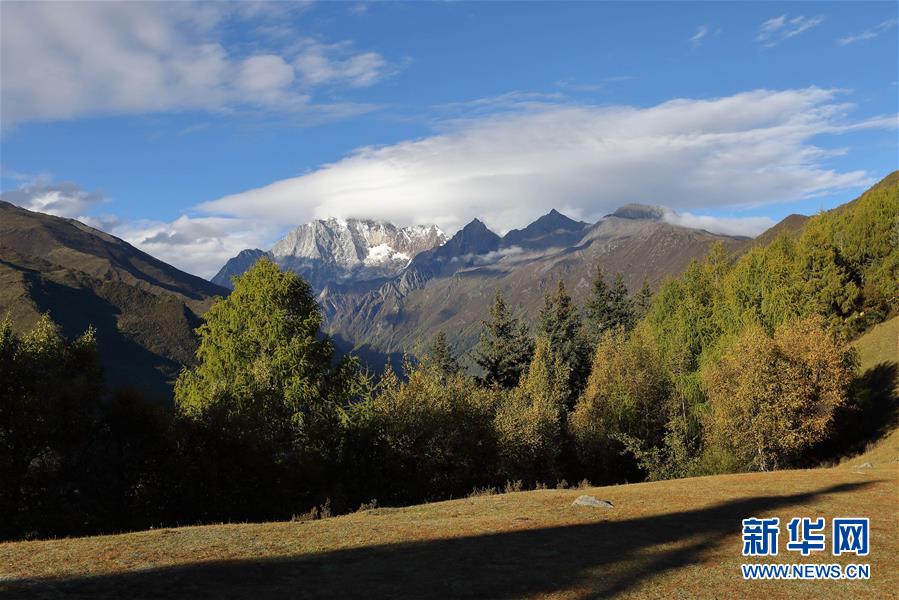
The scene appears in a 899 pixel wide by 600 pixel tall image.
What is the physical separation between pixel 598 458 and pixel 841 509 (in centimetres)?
4264

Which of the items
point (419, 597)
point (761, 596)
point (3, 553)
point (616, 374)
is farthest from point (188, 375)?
point (616, 374)

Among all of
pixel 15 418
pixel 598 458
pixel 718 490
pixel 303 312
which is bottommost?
pixel 598 458

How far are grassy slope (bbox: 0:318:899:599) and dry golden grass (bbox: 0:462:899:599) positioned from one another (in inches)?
2.1

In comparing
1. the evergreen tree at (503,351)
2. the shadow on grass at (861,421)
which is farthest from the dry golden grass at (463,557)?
the evergreen tree at (503,351)

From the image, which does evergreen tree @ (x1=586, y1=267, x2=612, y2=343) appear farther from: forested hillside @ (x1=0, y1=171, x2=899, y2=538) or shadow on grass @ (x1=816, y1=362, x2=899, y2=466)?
shadow on grass @ (x1=816, y1=362, x2=899, y2=466)

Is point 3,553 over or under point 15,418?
under

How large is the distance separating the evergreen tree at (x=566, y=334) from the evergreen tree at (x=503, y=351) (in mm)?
7955

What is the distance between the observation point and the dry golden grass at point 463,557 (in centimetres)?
1677

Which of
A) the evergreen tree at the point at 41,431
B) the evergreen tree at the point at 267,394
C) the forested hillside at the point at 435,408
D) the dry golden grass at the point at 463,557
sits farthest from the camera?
the evergreen tree at the point at 267,394

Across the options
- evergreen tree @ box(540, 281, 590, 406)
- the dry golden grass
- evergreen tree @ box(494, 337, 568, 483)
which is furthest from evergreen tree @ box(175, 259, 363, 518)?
evergreen tree @ box(540, 281, 590, 406)

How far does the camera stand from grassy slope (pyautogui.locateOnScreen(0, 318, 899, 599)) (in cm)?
1678

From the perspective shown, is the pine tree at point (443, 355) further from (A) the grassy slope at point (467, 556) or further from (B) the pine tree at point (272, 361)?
(A) the grassy slope at point (467, 556)

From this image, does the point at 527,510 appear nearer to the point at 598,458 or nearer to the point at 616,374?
the point at 598,458

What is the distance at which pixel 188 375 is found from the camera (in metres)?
42.7
